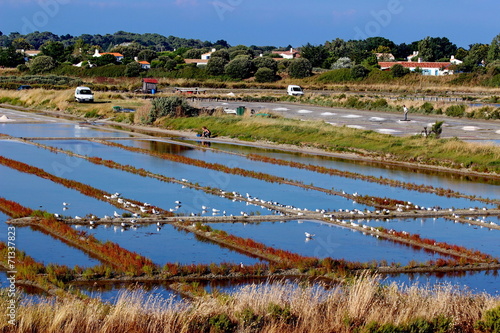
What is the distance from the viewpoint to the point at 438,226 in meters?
22.5

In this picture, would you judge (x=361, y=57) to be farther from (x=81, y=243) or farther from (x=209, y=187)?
(x=81, y=243)

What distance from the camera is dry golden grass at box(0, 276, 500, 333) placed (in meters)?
12.0

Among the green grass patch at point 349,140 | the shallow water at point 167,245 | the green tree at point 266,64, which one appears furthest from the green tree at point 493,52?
the shallow water at point 167,245

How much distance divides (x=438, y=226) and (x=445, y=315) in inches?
387

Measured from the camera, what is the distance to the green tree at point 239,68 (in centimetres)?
11169

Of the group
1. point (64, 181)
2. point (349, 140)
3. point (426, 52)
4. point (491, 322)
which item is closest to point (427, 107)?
point (349, 140)

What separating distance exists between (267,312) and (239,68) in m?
101

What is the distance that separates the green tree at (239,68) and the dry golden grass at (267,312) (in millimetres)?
99122

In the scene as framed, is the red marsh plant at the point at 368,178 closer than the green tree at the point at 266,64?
Yes

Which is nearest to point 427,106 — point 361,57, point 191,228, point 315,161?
point 315,161

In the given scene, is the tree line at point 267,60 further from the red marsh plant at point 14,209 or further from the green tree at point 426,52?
the red marsh plant at point 14,209

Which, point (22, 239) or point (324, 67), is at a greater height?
point (324, 67)

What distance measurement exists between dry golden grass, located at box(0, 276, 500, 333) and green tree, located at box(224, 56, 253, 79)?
99.1m

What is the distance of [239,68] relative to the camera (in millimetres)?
111688
